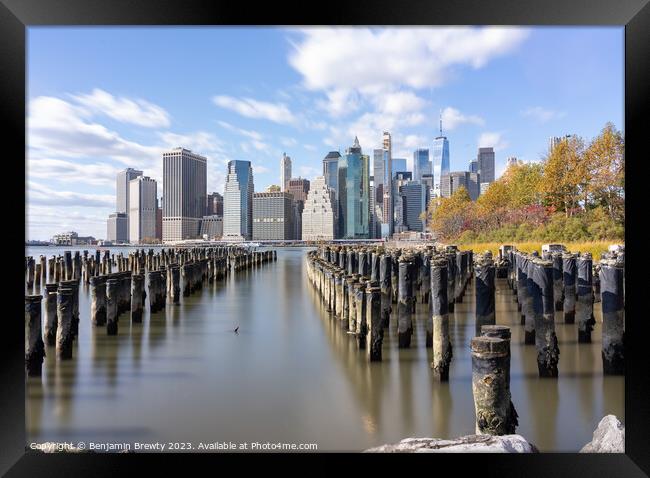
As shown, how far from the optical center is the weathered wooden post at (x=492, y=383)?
3785 mm

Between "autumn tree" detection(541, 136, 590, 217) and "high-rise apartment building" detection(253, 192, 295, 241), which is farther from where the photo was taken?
"high-rise apartment building" detection(253, 192, 295, 241)

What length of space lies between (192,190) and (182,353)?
30.2 m

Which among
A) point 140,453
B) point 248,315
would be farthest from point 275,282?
point 140,453

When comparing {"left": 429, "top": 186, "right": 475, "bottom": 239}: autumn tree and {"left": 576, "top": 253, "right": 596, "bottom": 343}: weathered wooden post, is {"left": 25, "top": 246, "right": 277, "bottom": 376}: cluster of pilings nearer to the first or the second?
{"left": 576, "top": 253, "right": 596, "bottom": 343}: weathered wooden post

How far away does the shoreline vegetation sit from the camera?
16.8 metres

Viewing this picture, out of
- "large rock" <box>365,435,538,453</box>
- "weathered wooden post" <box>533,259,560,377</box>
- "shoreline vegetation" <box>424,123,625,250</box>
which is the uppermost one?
"shoreline vegetation" <box>424,123,625,250</box>

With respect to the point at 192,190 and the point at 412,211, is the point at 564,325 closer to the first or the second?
the point at 192,190

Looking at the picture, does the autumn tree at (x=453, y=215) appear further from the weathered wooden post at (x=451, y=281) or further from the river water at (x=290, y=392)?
the river water at (x=290, y=392)

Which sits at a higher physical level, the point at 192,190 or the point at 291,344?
the point at 192,190

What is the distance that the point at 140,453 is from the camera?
142 inches

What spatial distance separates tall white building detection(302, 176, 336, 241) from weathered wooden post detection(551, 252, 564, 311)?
6466cm

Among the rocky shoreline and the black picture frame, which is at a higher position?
the black picture frame

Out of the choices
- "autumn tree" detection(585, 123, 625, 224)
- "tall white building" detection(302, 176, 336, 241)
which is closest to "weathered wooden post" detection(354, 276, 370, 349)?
"autumn tree" detection(585, 123, 625, 224)

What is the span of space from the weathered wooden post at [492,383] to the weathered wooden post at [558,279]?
7153 millimetres
